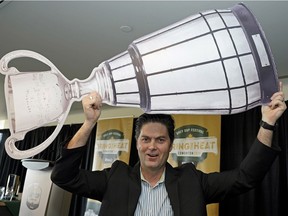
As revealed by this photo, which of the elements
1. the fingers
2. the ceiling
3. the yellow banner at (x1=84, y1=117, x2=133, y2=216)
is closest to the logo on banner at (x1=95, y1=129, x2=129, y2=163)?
the yellow banner at (x1=84, y1=117, x2=133, y2=216)

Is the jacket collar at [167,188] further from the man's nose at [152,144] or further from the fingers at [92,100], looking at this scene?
the fingers at [92,100]

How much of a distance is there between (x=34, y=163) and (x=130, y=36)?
6.43ft

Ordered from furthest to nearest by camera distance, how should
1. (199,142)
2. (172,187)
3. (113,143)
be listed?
(113,143)
(199,142)
(172,187)

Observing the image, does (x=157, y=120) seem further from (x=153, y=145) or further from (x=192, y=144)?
(x=192, y=144)

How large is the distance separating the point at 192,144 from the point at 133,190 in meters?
2.39

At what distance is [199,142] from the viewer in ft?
11.0

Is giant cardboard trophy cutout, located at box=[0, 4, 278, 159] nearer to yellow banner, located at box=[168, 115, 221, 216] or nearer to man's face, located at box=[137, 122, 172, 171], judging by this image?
man's face, located at box=[137, 122, 172, 171]

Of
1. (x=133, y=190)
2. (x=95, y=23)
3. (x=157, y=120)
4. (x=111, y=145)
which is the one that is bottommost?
(x=133, y=190)

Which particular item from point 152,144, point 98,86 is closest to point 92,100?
point 98,86

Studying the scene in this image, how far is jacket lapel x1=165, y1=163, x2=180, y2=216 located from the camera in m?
1.02

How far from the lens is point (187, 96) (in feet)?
2.52

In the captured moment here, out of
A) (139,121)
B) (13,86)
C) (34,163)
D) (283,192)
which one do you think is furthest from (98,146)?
(13,86)

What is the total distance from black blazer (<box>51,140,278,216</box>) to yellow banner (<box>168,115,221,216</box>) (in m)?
2.10

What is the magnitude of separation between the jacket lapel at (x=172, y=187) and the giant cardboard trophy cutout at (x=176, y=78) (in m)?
0.39
